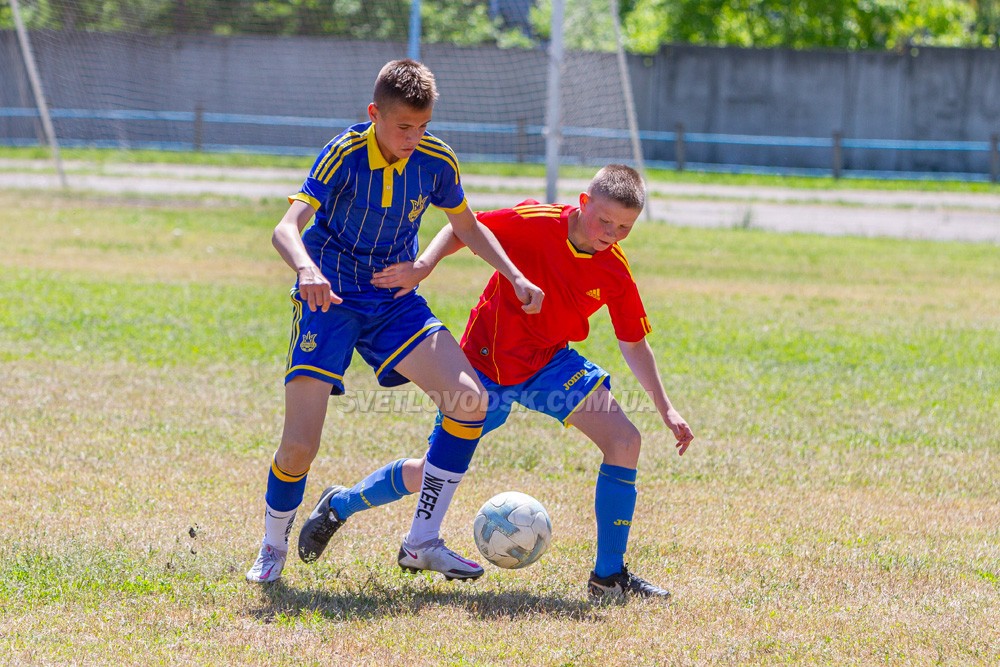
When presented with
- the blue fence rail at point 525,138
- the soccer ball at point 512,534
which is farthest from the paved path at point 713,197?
the soccer ball at point 512,534

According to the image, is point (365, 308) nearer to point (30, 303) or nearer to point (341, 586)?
point (341, 586)

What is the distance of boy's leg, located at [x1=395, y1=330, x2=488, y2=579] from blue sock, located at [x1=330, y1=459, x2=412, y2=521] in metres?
0.14

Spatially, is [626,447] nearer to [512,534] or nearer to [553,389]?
[553,389]

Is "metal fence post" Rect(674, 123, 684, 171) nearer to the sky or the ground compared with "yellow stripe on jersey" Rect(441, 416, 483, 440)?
nearer to the ground

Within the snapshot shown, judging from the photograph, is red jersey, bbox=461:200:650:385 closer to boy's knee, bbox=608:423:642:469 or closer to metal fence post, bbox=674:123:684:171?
boy's knee, bbox=608:423:642:469

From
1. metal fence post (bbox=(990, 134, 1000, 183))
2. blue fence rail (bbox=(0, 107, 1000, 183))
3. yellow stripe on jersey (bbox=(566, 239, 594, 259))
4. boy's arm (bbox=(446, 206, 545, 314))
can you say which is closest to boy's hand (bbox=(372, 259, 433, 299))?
boy's arm (bbox=(446, 206, 545, 314))

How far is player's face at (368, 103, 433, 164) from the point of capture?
385 centimetres

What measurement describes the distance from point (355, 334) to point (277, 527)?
75 cm

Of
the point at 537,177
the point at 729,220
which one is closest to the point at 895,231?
→ the point at 729,220

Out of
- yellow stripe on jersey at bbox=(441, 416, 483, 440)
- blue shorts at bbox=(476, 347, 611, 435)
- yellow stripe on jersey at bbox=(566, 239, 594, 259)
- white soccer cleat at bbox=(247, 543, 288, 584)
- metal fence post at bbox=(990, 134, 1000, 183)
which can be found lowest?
metal fence post at bbox=(990, 134, 1000, 183)

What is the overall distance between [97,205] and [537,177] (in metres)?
9.27

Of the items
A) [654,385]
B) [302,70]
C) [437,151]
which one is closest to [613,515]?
[654,385]

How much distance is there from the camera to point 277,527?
13.7 feet

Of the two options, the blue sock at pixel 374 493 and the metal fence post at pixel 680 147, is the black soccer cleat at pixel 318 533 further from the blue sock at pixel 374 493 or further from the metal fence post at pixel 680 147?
the metal fence post at pixel 680 147
